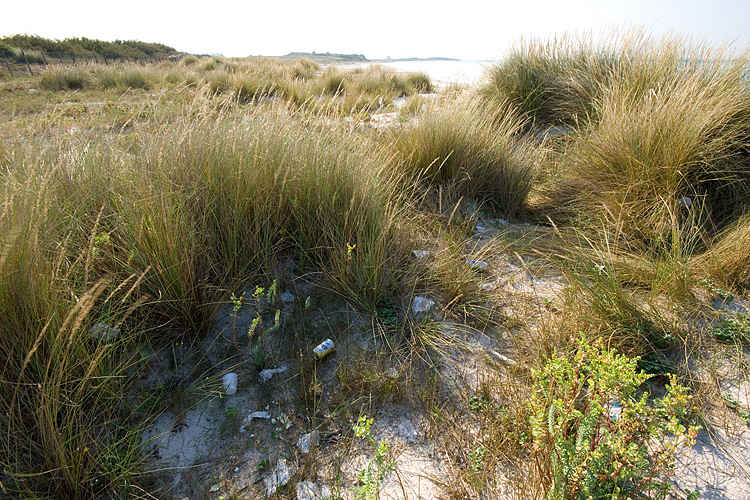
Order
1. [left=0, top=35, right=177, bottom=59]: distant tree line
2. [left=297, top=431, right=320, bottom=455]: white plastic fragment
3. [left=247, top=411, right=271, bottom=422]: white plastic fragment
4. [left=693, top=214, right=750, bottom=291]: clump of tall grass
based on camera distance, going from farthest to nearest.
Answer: [left=0, top=35, right=177, bottom=59]: distant tree line < [left=693, top=214, right=750, bottom=291]: clump of tall grass < [left=247, top=411, right=271, bottom=422]: white plastic fragment < [left=297, top=431, right=320, bottom=455]: white plastic fragment

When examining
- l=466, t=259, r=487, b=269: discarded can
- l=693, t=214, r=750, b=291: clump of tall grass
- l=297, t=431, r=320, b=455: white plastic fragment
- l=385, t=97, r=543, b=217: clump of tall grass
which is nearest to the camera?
l=297, t=431, r=320, b=455: white plastic fragment

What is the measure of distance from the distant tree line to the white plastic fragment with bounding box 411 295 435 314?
24.0 meters

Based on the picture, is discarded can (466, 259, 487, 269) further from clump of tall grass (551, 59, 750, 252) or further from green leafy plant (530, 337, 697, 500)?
green leafy plant (530, 337, 697, 500)

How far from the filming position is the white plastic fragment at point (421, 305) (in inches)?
90.0

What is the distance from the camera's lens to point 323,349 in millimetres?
1996

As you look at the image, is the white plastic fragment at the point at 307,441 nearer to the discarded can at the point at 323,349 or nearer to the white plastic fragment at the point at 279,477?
the white plastic fragment at the point at 279,477

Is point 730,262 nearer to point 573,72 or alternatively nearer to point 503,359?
point 503,359

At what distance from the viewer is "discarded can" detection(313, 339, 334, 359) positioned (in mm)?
1983

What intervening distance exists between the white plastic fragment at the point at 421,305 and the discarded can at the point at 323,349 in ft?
1.76

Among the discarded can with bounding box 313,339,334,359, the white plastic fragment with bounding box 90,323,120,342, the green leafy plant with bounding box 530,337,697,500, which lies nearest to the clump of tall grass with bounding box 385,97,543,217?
the discarded can with bounding box 313,339,334,359

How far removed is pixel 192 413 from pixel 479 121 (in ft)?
11.7

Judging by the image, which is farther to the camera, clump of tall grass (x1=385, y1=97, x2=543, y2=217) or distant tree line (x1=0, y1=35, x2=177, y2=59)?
distant tree line (x1=0, y1=35, x2=177, y2=59)

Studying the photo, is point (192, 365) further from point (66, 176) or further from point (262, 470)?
point (66, 176)

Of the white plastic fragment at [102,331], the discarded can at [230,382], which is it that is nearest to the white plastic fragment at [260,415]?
the discarded can at [230,382]
